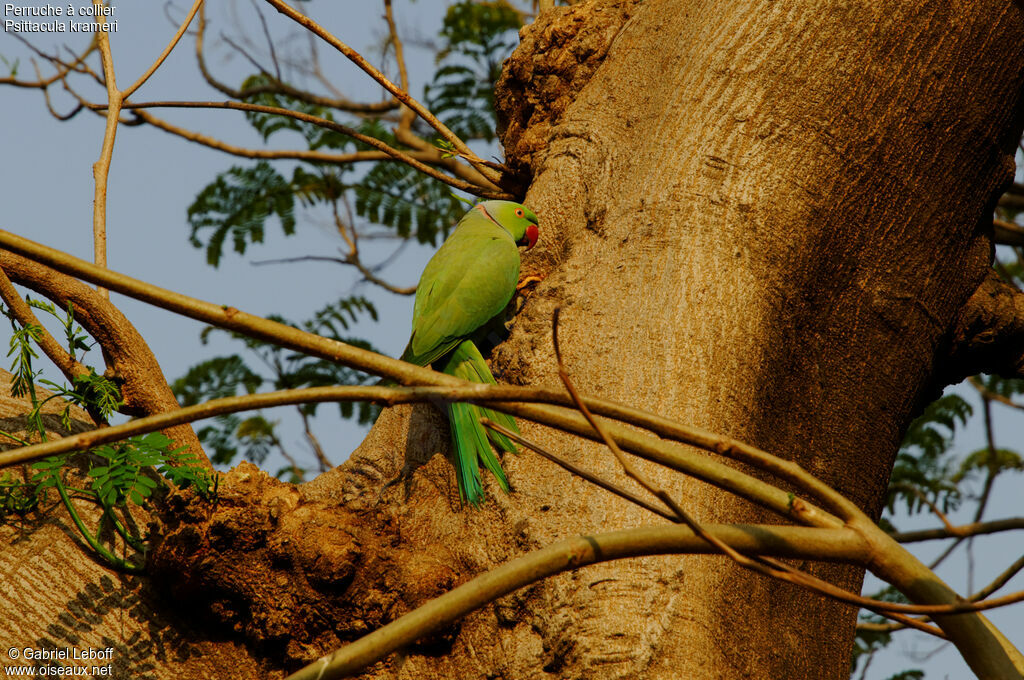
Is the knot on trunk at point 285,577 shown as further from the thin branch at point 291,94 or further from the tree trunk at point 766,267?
the thin branch at point 291,94

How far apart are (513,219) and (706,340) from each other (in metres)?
1.42

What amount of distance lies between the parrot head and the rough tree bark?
0.96 feet

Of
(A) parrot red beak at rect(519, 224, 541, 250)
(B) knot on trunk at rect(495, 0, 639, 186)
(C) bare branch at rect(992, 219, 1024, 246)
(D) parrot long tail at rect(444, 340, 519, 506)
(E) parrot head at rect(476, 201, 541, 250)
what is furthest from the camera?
(C) bare branch at rect(992, 219, 1024, 246)

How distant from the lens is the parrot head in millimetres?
2852

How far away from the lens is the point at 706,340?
6.42ft

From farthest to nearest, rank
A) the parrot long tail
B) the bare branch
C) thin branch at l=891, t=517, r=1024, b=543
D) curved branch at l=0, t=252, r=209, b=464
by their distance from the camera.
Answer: the bare branch < curved branch at l=0, t=252, r=209, b=464 < the parrot long tail < thin branch at l=891, t=517, r=1024, b=543

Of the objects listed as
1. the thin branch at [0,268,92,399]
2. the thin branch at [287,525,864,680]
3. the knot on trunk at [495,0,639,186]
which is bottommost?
the thin branch at [287,525,864,680]

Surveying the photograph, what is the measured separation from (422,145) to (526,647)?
13.8 feet

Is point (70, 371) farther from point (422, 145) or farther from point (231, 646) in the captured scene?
point (422, 145)

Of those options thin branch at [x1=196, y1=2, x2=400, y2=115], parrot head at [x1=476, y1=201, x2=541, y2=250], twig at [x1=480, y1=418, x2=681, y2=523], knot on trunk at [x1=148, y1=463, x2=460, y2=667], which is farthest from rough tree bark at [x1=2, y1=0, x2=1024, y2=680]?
thin branch at [x1=196, y1=2, x2=400, y2=115]

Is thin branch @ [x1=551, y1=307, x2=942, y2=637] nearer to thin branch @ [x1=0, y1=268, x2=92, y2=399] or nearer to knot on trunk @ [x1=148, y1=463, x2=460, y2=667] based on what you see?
knot on trunk @ [x1=148, y1=463, x2=460, y2=667]

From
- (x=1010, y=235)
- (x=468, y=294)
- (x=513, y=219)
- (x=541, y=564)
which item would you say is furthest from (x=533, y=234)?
(x=1010, y=235)

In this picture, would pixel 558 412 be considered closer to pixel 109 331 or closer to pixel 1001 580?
pixel 1001 580

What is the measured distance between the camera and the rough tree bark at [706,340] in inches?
70.7
